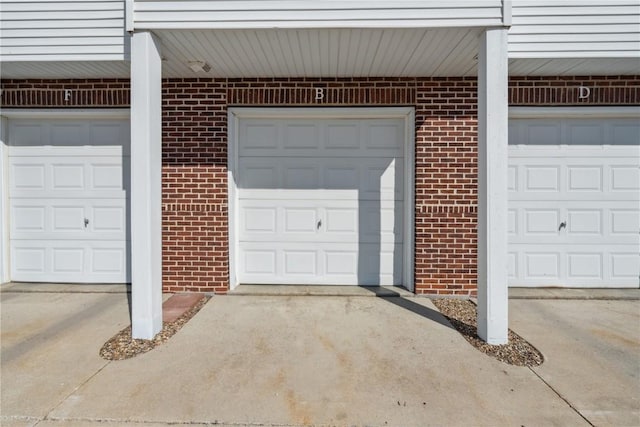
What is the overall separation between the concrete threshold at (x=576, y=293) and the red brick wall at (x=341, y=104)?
0.70 m

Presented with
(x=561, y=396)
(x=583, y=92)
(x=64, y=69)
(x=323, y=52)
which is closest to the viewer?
(x=561, y=396)

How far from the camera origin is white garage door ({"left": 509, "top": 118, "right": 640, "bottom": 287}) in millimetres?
4789

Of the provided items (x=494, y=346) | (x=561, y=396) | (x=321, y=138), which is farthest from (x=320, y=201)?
(x=561, y=396)

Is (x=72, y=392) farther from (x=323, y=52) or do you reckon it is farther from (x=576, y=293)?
(x=576, y=293)

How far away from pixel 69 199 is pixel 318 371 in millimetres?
4581

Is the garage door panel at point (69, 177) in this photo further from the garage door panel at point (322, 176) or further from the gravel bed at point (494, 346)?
the gravel bed at point (494, 346)

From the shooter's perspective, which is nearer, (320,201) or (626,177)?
(626,177)

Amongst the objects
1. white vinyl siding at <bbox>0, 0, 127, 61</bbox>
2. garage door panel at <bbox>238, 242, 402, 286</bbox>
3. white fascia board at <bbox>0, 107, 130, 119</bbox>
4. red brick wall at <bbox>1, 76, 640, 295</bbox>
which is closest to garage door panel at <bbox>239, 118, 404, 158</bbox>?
red brick wall at <bbox>1, 76, 640, 295</bbox>

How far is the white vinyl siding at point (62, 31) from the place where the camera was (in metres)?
3.43

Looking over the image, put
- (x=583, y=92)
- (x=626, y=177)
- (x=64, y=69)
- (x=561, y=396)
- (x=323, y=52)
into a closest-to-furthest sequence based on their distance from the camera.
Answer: (x=561, y=396) < (x=323, y=52) < (x=64, y=69) < (x=583, y=92) < (x=626, y=177)

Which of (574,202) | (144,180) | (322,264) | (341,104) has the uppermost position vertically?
(341,104)

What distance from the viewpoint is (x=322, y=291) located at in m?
4.75

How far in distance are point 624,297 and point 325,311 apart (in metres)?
4.00

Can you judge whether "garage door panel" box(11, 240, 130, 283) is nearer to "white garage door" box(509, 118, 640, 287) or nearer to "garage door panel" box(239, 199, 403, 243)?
"garage door panel" box(239, 199, 403, 243)
